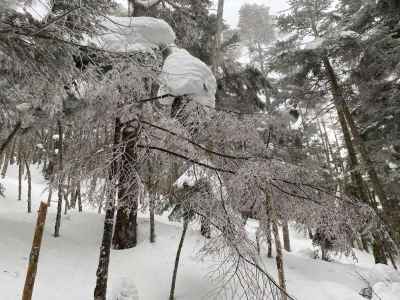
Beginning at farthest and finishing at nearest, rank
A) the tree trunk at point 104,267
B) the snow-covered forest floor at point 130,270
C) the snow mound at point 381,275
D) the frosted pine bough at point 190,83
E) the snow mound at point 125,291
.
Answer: the snow mound at point 381,275
the snow-covered forest floor at point 130,270
the snow mound at point 125,291
the tree trunk at point 104,267
the frosted pine bough at point 190,83

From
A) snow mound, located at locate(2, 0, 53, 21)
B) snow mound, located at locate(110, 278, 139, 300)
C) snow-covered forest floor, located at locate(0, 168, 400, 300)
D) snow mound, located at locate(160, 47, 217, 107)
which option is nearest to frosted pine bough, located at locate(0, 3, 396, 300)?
snow mound, located at locate(160, 47, 217, 107)

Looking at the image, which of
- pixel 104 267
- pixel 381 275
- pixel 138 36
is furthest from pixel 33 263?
pixel 381 275

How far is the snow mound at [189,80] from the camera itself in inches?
161

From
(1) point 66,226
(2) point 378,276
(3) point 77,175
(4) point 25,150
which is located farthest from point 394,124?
(4) point 25,150

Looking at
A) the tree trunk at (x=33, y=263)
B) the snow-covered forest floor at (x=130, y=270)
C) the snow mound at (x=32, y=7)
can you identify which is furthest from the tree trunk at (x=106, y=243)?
the snow-covered forest floor at (x=130, y=270)

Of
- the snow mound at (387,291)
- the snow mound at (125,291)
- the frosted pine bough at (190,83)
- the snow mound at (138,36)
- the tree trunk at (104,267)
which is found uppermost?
the snow mound at (138,36)

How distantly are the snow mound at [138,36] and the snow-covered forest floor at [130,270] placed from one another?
383 cm

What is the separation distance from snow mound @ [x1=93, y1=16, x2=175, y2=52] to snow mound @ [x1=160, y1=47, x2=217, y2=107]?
58 cm

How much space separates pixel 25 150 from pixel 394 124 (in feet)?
48.6

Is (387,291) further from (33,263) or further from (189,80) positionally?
(33,263)

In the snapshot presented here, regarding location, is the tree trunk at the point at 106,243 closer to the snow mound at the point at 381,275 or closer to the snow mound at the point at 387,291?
the snow mound at the point at 387,291

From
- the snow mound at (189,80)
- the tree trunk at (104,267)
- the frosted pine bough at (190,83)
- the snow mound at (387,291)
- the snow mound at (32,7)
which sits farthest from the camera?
the snow mound at (387,291)

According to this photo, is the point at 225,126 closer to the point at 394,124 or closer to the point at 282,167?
the point at 282,167

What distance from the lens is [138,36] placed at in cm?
462
